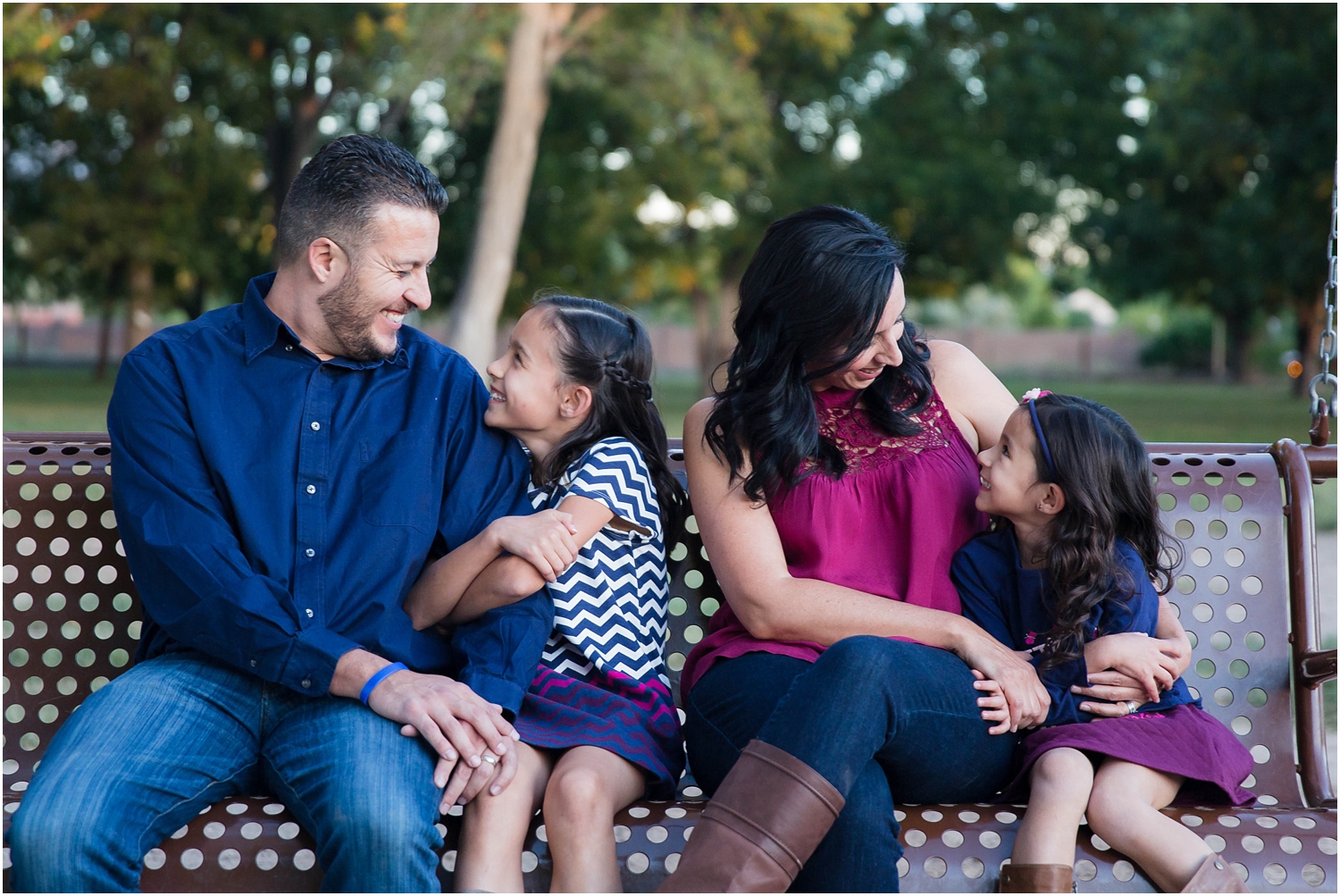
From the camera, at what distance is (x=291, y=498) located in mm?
2688

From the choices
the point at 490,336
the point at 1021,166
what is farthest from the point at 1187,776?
the point at 1021,166

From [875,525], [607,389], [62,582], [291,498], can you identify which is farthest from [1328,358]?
[62,582]

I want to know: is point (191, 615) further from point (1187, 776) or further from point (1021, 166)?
point (1021, 166)

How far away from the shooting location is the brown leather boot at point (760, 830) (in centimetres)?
218

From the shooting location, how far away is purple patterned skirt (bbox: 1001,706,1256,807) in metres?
2.55

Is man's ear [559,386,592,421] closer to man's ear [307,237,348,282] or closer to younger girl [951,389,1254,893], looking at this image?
man's ear [307,237,348,282]

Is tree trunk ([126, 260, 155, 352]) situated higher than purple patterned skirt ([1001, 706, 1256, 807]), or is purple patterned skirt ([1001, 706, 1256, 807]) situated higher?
purple patterned skirt ([1001, 706, 1256, 807])

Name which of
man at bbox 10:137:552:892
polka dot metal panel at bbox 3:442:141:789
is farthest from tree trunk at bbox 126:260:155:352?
man at bbox 10:137:552:892

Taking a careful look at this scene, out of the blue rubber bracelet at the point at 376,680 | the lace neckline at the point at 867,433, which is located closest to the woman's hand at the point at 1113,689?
the lace neckline at the point at 867,433

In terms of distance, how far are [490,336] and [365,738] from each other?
52.0ft

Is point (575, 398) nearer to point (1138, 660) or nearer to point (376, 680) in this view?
point (376, 680)

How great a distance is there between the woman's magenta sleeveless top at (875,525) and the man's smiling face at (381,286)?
0.90m

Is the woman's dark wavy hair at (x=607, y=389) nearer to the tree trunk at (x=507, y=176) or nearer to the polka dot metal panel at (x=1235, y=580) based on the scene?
the polka dot metal panel at (x=1235, y=580)

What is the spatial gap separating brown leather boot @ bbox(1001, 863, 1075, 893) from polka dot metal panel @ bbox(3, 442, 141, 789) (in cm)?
200
